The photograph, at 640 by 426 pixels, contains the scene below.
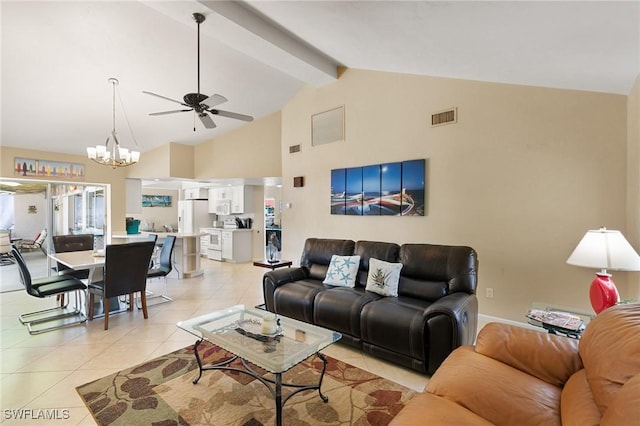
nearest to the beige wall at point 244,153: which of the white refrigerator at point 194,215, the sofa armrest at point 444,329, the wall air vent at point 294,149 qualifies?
the wall air vent at point 294,149

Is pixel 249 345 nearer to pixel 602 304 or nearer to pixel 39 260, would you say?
pixel 602 304

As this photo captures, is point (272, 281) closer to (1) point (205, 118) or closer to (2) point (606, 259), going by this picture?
(1) point (205, 118)

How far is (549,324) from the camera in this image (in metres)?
2.16

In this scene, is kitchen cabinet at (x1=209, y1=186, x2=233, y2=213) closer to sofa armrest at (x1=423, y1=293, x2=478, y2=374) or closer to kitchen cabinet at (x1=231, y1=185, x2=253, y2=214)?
kitchen cabinet at (x1=231, y1=185, x2=253, y2=214)

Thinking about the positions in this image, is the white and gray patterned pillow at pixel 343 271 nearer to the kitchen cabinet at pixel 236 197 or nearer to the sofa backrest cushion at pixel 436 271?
the sofa backrest cushion at pixel 436 271

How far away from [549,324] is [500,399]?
1.13 metres

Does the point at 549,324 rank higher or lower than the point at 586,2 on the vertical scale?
lower

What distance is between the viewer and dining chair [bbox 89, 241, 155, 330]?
334 centimetres

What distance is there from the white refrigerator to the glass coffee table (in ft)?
21.0

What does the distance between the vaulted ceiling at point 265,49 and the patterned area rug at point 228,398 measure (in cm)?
274

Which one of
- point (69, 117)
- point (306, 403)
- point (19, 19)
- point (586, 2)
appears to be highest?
point (19, 19)

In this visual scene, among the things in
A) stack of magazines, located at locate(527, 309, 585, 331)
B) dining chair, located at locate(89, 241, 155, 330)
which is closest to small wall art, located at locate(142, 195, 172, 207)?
dining chair, located at locate(89, 241, 155, 330)

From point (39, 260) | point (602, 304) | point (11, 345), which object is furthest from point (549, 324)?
point (39, 260)

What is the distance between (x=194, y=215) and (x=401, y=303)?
23.5 feet
